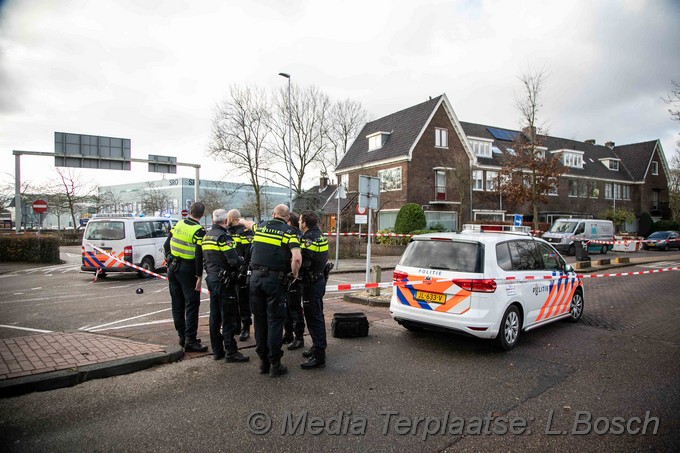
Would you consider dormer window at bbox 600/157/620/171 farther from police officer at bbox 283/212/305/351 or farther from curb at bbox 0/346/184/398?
curb at bbox 0/346/184/398

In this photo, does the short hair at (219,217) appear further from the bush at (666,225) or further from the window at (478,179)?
the bush at (666,225)

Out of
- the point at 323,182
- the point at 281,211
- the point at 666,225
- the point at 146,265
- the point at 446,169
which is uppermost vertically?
the point at 323,182

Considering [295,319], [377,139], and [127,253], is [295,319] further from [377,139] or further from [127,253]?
[377,139]

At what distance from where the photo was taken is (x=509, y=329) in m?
5.94

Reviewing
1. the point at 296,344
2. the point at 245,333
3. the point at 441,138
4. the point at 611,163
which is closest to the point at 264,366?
the point at 296,344

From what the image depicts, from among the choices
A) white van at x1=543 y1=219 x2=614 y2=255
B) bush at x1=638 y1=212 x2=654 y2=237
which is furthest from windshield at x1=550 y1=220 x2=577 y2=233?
bush at x1=638 y1=212 x2=654 y2=237

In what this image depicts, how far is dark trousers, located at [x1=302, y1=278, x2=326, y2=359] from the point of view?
5199 mm

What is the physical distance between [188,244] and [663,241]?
3318cm

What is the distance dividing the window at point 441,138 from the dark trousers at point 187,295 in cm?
2966

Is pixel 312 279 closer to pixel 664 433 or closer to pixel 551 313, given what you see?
pixel 664 433

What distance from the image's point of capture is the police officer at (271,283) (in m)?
4.86

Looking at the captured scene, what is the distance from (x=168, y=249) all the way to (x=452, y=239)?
4041 mm

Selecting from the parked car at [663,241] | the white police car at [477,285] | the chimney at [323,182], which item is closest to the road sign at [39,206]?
the white police car at [477,285]

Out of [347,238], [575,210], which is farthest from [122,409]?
[575,210]
